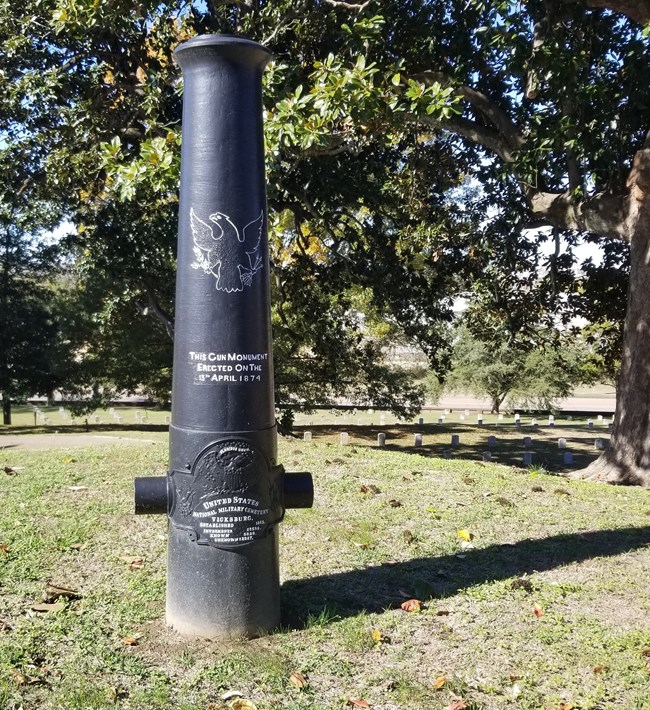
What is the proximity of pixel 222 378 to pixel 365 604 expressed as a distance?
6.01 feet

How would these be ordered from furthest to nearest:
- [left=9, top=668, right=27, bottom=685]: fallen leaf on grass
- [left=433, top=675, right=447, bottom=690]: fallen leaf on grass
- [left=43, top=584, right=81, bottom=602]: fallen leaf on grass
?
[left=43, top=584, right=81, bottom=602]: fallen leaf on grass < [left=433, top=675, right=447, bottom=690]: fallen leaf on grass < [left=9, top=668, right=27, bottom=685]: fallen leaf on grass

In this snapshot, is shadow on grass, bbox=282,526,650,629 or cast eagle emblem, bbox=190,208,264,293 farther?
shadow on grass, bbox=282,526,650,629

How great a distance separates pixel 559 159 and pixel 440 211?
4.35m

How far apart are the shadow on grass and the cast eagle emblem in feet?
7.01

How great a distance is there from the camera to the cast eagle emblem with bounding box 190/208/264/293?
14.2 ft

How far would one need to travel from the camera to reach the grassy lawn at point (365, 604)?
3787 millimetres

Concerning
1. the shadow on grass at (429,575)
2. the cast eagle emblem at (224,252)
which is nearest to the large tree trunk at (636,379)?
the shadow on grass at (429,575)

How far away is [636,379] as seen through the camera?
1035cm

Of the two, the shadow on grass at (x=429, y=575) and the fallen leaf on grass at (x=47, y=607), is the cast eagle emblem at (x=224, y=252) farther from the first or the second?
the fallen leaf on grass at (x=47, y=607)

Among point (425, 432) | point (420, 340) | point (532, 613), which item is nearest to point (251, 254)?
point (532, 613)

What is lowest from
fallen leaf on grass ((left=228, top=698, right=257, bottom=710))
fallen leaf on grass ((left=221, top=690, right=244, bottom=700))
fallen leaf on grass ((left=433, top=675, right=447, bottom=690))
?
fallen leaf on grass ((left=433, top=675, right=447, bottom=690))

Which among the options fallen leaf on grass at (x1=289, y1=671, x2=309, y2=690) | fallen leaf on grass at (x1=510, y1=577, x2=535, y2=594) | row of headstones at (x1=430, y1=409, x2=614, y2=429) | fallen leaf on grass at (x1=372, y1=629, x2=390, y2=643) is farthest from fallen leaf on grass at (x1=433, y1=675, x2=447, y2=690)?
row of headstones at (x1=430, y1=409, x2=614, y2=429)

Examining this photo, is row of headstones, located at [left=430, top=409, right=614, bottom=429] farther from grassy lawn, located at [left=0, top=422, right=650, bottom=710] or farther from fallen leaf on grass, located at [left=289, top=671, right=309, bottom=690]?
fallen leaf on grass, located at [left=289, top=671, right=309, bottom=690]

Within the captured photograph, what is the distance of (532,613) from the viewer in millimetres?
4730
